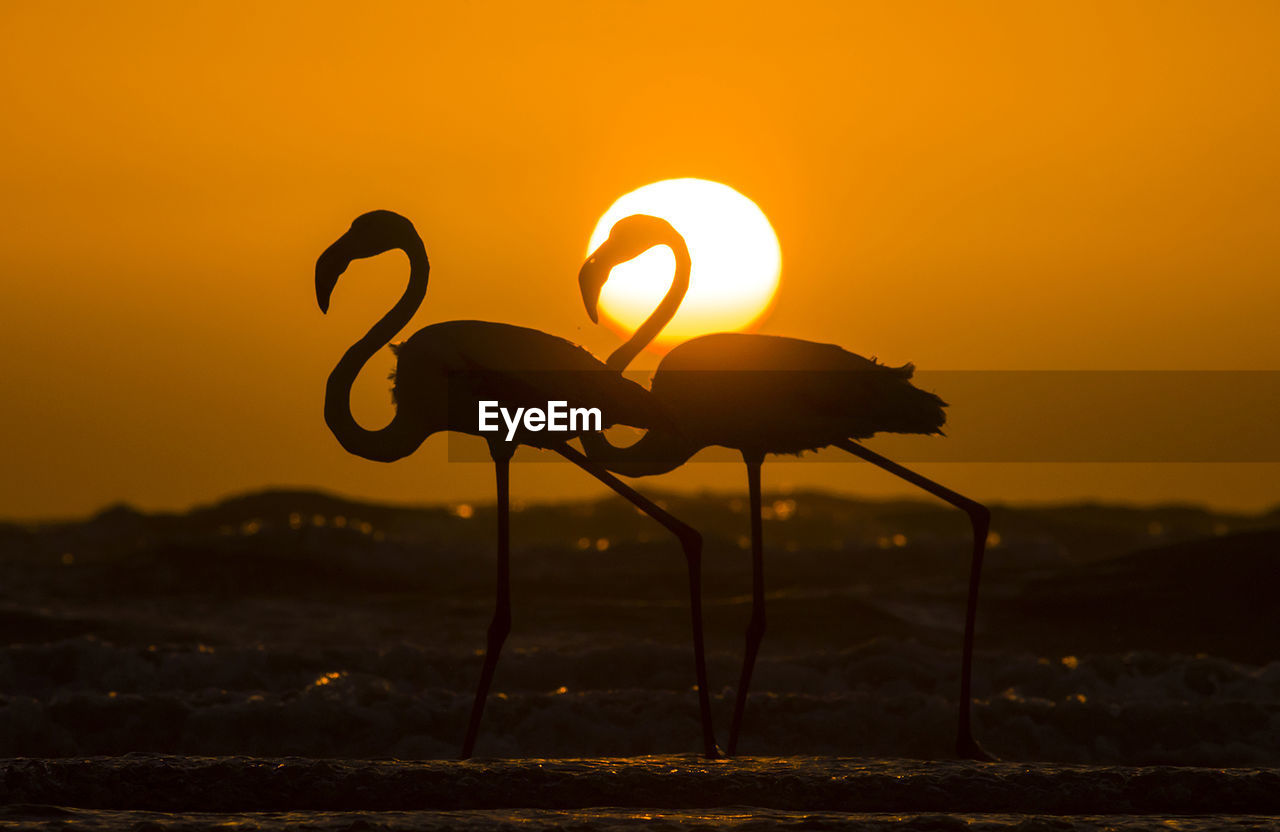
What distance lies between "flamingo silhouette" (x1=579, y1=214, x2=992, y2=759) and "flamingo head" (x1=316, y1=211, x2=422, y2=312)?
1.22m

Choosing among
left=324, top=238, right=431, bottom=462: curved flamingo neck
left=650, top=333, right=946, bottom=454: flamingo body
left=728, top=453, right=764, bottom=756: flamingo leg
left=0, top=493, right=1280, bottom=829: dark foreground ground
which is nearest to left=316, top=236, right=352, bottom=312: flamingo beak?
left=324, top=238, right=431, bottom=462: curved flamingo neck

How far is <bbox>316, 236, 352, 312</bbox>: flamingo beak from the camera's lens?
8.58 m

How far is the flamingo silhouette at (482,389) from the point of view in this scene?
8.37 meters

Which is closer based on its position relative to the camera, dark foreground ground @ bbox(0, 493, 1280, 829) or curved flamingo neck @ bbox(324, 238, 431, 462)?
dark foreground ground @ bbox(0, 493, 1280, 829)

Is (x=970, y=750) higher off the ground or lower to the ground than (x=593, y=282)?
lower

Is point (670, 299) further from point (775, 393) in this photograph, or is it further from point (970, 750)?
point (970, 750)

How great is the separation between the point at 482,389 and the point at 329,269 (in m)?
1.19

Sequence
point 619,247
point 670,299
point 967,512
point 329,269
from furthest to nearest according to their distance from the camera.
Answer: point 670,299 < point 619,247 < point 967,512 < point 329,269

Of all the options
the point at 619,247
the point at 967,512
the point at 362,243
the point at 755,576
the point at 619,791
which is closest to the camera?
the point at 619,791

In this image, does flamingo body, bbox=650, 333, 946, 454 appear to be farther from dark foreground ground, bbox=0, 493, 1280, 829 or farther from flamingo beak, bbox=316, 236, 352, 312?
dark foreground ground, bbox=0, 493, 1280, 829

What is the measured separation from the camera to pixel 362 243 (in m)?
8.80

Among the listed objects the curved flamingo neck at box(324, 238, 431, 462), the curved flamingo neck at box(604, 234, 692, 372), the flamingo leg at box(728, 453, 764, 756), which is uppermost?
the curved flamingo neck at box(604, 234, 692, 372)

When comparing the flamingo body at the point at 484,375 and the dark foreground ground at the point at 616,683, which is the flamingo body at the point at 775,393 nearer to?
the flamingo body at the point at 484,375

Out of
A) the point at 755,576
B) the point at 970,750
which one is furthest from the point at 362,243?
the point at 970,750
